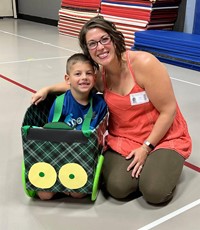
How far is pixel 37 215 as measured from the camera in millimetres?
1761

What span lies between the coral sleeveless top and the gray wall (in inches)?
284

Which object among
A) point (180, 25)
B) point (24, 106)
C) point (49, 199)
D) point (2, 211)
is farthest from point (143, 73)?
point (180, 25)

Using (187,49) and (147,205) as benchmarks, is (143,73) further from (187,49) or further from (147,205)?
(187,49)

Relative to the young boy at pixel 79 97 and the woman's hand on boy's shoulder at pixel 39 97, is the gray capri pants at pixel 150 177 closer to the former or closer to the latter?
the young boy at pixel 79 97

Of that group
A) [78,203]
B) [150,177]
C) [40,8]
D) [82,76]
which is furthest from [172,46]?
[40,8]

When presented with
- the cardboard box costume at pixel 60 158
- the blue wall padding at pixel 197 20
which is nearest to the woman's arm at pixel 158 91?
the cardboard box costume at pixel 60 158

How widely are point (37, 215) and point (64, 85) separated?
782 millimetres

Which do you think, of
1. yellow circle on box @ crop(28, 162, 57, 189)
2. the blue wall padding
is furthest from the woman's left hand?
the blue wall padding

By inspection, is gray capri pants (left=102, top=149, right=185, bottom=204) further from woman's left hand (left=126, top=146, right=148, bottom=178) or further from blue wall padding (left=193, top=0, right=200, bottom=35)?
blue wall padding (left=193, top=0, right=200, bottom=35)

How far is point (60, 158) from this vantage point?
68.7 inches

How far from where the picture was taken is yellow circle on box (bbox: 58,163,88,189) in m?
1.75

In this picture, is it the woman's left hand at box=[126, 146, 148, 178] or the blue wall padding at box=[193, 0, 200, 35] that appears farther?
the blue wall padding at box=[193, 0, 200, 35]

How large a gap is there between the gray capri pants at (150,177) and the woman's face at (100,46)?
1.81ft

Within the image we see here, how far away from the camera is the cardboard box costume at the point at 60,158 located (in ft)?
5.64
